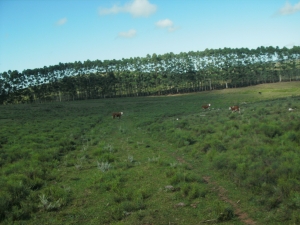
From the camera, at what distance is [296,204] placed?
6680 millimetres

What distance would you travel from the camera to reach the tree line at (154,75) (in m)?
104

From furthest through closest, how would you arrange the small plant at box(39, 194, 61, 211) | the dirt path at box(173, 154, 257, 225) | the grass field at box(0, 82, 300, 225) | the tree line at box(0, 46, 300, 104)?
1. the tree line at box(0, 46, 300, 104)
2. the small plant at box(39, 194, 61, 211)
3. the grass field at box(0, 82, 300, 225)
4. the dirt path at box(173, 154, 257, 225)

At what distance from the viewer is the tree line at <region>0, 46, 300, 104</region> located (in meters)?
104

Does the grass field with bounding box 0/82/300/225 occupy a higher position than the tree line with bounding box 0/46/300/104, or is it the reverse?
the tree line with bounding box 0/46/300/104

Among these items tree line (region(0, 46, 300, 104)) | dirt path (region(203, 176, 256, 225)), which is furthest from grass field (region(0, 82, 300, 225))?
tree line (region(0, 46, 300, 104))

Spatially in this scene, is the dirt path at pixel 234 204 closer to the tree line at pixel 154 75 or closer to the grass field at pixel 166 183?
the grass field at pixel 166 183

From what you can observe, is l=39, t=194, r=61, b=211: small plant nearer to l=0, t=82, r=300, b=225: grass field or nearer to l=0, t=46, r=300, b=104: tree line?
l=0, t=82, r=300, b=225: grass field

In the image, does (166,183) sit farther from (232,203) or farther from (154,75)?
Result: (154,75)

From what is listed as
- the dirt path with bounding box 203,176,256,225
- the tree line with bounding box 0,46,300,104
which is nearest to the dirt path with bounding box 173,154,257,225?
the dirt path with bounding box 203,176,256,225

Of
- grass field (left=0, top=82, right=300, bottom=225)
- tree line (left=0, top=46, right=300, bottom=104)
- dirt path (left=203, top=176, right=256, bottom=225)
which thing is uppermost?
tree line (left=0, top=46, right=300, bottom=104)

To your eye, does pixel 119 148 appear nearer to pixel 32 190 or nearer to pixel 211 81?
pixel 32 190

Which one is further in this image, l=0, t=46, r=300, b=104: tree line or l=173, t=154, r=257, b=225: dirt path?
l=0, t=46, r=300, b=104: tree line

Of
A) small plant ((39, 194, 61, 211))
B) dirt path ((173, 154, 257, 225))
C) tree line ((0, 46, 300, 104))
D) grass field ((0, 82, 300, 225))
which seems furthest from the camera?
tree line ((0, 46, 300, 104))

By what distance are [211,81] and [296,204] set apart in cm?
11155
